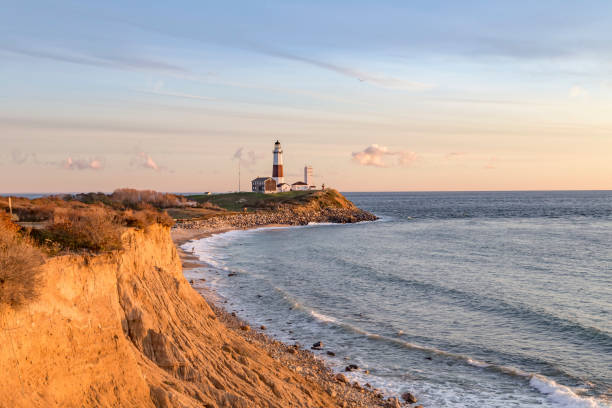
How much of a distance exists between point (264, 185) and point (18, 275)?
113 m

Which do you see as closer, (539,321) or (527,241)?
(539,321)

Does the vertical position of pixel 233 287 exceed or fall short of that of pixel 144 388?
it falls short

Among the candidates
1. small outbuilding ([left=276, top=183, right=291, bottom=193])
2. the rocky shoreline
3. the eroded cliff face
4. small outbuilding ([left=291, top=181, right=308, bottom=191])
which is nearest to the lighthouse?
small outbuilding ([left=276, top=183, right=291, bottom=193])

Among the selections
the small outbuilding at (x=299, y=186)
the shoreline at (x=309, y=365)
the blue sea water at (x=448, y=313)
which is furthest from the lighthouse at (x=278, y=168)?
the shoreline at (x=309, y=365)

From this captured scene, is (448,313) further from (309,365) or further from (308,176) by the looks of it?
(308,176)

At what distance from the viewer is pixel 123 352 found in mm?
10336

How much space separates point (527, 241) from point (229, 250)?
34.4 meters

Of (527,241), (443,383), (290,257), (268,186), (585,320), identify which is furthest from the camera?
(268,186)

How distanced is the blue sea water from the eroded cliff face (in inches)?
179

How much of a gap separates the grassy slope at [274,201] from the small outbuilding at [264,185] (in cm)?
433

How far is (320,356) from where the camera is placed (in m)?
17.7

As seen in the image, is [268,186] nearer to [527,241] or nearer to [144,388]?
[527,241]

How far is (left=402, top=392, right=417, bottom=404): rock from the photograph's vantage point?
14202 mm

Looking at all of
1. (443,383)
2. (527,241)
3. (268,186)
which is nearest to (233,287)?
(443,383)
